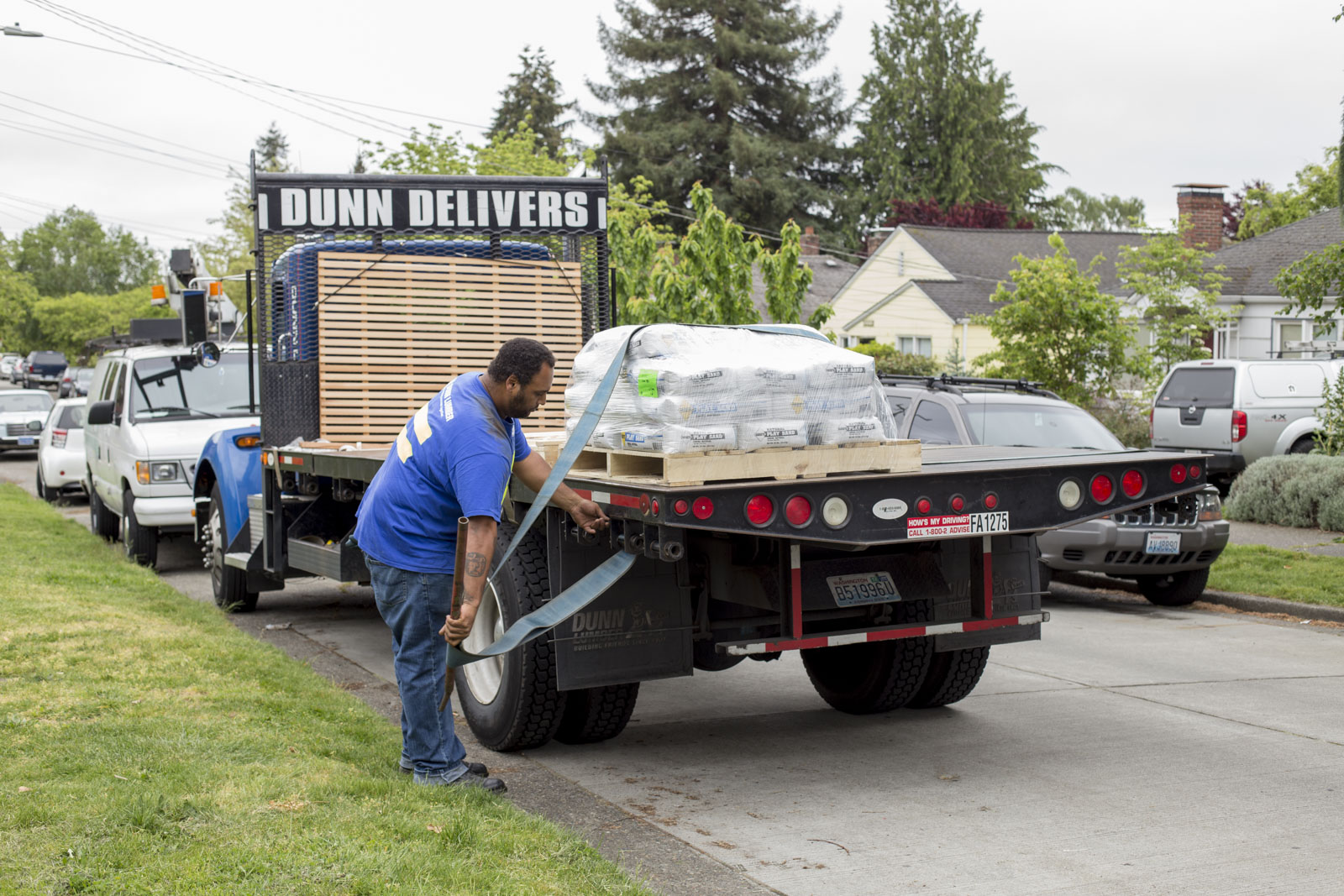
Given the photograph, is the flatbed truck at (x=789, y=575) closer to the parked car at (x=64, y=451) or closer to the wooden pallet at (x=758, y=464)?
the wooden pallet at (x=758, y=464)

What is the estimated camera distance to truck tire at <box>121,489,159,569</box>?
12.6m

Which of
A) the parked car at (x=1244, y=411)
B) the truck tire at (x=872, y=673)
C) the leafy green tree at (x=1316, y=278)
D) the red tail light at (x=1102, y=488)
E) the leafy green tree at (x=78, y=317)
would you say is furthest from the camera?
the leafy green tree at (x=78, y=317)

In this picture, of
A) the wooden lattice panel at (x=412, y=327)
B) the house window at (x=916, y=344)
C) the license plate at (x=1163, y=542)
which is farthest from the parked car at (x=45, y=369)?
the license plate at (x=1163, y=542)

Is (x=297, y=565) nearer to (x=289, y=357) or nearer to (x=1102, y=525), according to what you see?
(x=289, y=357)

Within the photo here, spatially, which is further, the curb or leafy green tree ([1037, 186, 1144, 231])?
leafy green tree ([1037, 186, 1144, 231])

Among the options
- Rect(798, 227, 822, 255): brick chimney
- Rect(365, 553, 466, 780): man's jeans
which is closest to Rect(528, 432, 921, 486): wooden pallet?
Rect(365, 553, 466, 780): man's jeans

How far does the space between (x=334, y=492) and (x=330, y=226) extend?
1.88 metres

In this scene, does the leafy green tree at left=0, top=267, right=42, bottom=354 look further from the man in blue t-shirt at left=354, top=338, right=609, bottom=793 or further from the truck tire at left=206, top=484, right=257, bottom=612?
the man in blue t-shirt at left=354, top=338, right=609, bottom=793

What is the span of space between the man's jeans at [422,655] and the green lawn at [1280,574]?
26.2ft

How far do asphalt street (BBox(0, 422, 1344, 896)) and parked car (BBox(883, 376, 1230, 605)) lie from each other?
5.59 ft

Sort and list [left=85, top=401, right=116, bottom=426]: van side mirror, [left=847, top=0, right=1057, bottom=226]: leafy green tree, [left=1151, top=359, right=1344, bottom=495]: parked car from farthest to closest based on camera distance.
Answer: [left=847, top=0, right=1057, bottom=226]: leafy green tree → [left=1151, top=359, right=1344, bottom=495]: parked car → [left=85, top=401, right=116, bottom=426]: van side mirror

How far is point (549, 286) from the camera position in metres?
9.77

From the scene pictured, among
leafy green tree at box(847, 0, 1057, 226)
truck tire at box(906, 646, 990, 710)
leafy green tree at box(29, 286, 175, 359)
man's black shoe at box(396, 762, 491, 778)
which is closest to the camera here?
man's black shoe at box(396, 762, 491, 778)

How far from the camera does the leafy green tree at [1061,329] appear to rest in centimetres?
1864
